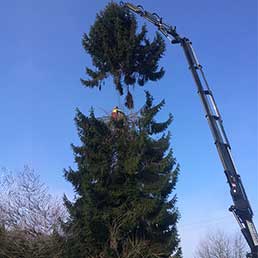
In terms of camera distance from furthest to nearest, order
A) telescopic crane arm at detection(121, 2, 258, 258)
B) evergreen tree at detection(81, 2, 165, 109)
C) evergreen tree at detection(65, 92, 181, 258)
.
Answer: evergreen tree at detection(81, 2, 165, 109) < evergreen tree at detection(65, 92, 181, 258) < telescopic crane arm at detection(121, 2, 258, 258)

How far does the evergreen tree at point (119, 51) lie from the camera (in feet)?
76.5

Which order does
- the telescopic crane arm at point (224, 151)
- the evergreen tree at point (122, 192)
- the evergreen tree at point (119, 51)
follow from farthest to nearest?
the evergreen tree at point (119, 51)
the evergreen tree at point (122, 192)
the telescopic crane arm at point (224, 151)

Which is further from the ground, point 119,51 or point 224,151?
point 119,51

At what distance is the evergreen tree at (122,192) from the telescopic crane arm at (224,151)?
564 centimetres

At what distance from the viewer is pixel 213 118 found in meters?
15.1

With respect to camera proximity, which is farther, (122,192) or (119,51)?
(119,51)

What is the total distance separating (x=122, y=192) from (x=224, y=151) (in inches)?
281

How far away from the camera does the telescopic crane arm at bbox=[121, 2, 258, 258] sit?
43.5 feet

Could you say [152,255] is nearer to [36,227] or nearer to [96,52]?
[36,227]

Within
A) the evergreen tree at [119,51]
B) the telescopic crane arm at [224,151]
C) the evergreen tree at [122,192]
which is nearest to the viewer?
the telescopic crane arm at [224,151]

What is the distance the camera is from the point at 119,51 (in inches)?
908

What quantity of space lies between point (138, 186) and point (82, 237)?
3257mm

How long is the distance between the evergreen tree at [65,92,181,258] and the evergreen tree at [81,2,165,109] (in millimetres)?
2216

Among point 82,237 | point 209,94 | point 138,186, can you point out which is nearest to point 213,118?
point 209,94
